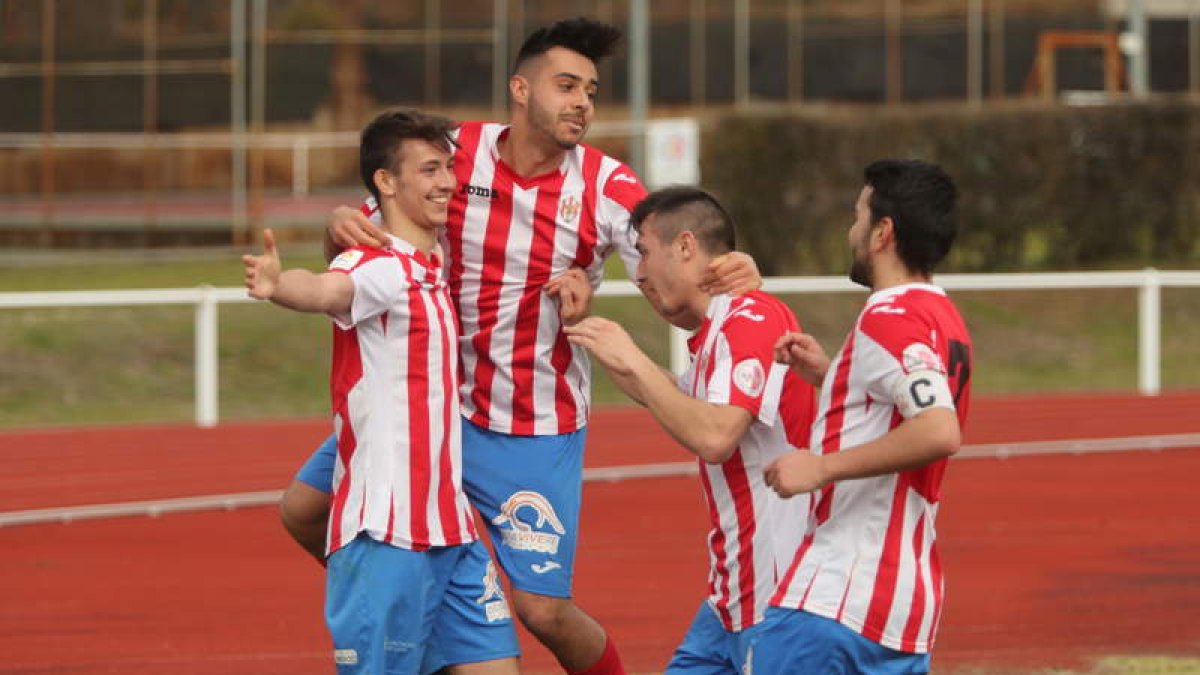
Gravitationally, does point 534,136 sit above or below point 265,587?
above

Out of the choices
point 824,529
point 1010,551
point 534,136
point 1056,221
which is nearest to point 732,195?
point 1056,221

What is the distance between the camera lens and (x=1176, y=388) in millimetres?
17906

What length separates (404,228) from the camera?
577 cm

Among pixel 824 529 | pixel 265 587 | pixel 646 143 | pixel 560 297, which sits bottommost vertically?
pixel 265 587

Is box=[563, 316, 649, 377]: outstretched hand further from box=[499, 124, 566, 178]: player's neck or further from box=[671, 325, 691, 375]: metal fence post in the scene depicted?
box=[671, 325, 691, 375]: metal fence post

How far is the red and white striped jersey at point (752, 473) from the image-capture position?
5.06 meters

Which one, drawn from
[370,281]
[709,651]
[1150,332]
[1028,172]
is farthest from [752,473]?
[1028,172]

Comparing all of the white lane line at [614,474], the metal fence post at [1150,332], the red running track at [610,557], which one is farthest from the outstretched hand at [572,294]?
the metal fence post at [1150,332]

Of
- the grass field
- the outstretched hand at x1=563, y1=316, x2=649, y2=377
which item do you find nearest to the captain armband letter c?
the outstretched hand at x1=563, y1=316, x2=649, y2=377

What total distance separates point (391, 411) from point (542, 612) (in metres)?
1.09

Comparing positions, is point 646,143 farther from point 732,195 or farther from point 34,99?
point 34,99

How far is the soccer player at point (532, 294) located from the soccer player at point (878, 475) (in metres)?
1.65


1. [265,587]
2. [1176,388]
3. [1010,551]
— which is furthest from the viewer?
[1176,388]

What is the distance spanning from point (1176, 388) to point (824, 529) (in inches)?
546
